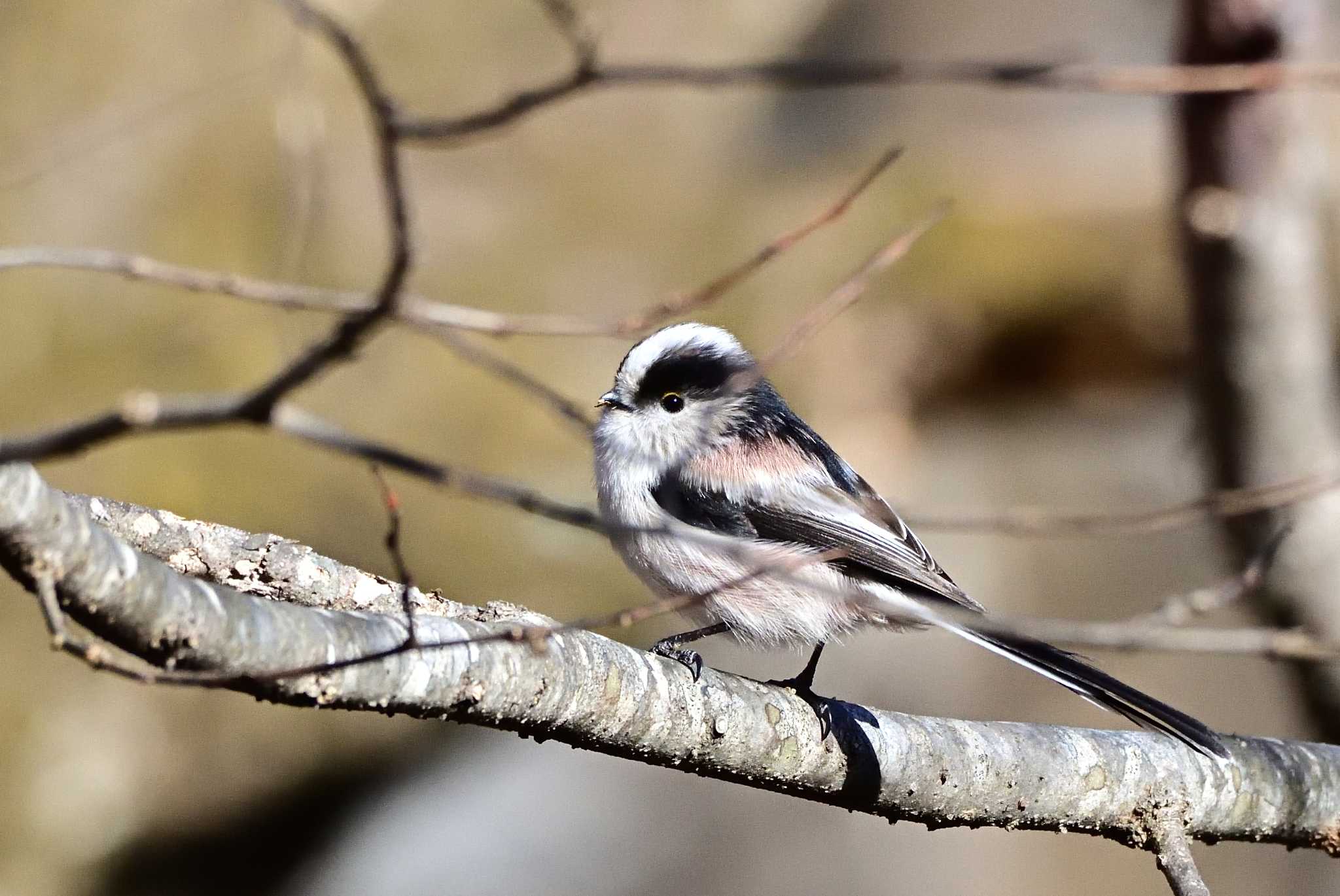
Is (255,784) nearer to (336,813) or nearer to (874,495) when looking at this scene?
(336,813)

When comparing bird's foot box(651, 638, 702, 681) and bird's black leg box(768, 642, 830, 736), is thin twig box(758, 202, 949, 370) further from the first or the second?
bird's black leg box(768, 642, 830, 736)

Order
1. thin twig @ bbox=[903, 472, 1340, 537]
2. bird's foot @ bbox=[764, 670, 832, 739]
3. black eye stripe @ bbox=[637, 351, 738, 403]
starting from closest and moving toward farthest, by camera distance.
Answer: thin twig @ bbox=[903, 472, 1340, 537]
bird's foot @ bbox=[764, 670, 832, 739]
black eye stripe @ bbox=[637, 351, 738, 403]

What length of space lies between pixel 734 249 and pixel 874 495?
181 inches

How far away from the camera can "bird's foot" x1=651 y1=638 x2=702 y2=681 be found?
2.97 metres

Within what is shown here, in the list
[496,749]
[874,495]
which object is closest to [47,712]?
[496,749]

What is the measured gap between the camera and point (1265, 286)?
4.48m

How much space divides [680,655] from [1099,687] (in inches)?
40.1

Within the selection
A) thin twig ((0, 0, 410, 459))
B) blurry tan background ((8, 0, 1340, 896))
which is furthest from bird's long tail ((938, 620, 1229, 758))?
blurry tan background ((8, 0, 1340, 896))

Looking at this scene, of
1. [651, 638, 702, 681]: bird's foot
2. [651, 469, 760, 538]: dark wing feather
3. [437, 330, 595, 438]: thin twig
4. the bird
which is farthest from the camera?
[651, 469, 760, 538]: dark wing feather

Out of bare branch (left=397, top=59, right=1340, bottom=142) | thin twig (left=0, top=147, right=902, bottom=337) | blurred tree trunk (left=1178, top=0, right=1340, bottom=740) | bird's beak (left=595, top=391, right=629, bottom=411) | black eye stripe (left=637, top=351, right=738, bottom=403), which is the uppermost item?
blurred tree trunk (left=1178, top=0, right=1340, bottom=740)

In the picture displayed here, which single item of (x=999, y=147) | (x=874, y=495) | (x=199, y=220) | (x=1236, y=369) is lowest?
(x=199, y=220)

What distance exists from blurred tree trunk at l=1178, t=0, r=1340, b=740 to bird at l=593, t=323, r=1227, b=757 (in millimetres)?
1416

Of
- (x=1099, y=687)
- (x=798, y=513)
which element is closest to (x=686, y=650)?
(x=798, y=513)

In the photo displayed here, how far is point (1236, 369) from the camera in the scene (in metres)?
4.61
